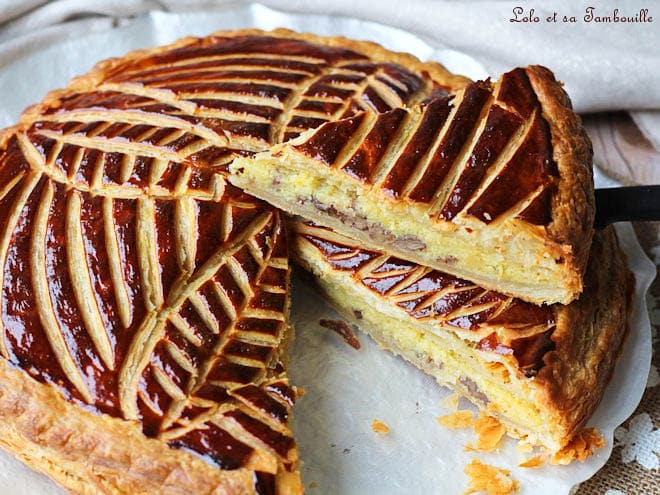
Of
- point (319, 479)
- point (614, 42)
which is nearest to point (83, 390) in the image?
point (319, 479)

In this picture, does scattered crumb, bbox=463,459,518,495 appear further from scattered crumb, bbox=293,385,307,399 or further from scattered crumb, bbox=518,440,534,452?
scattered crumb, bbox=293,385,307,399

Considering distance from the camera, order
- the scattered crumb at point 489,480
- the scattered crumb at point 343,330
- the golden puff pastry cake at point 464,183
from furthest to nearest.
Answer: the scattered crumb at point 343,330 < the golden puff pastry cake at point 464,183 < the scattered crumb at point 489,480


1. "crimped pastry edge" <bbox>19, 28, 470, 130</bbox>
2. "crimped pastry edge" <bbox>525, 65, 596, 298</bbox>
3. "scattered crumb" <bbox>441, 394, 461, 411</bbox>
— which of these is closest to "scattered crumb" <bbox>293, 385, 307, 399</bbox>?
"scattered crumb" <bbox>441, 394, 461, 411</bbox>

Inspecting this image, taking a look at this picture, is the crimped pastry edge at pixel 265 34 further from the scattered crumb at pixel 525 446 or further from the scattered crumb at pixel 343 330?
the scattered crumb at pixel 525 446

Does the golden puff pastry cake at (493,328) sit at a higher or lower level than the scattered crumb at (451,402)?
higher

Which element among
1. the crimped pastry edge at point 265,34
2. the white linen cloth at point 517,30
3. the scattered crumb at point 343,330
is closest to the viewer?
the scattered crumb at point 343,330

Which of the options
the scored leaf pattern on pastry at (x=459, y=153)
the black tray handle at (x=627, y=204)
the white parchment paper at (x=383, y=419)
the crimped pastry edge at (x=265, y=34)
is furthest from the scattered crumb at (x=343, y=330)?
the crimped pastry edge at (x=265, y=34)

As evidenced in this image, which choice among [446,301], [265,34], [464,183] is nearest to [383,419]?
[446,301]
